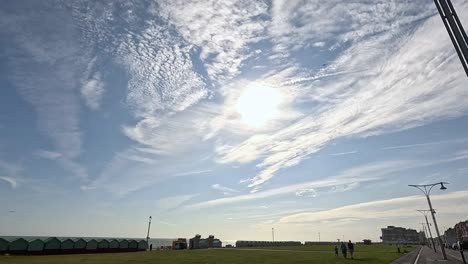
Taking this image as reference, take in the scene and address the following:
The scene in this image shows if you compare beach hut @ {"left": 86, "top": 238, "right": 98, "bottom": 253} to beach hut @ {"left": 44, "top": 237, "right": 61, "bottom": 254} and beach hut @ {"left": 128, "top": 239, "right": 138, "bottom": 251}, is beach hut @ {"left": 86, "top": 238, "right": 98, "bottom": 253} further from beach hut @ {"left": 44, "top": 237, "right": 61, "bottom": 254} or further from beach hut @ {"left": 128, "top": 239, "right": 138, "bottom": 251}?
beach hut @ {"left": 128, "top": 239, "right": 138, "bottom": 251}

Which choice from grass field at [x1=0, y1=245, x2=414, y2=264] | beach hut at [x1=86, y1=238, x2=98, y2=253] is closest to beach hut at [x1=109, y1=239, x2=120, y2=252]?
beach hut at [x1=86, y1=238, x2=98, y2=253]

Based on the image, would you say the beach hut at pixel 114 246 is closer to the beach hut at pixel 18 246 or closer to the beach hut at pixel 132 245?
the beach hut at pixel 132 245

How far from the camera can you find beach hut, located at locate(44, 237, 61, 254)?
4828 cm

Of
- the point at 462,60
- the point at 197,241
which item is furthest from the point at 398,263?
the point at 197,241

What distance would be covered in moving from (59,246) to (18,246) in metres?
6.22

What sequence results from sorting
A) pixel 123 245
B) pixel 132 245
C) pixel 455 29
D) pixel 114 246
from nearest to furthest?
pixel 455 29 → pixel 114 246 → pixel 123 245 → pixel 132 245

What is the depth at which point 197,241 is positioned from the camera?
270 ft

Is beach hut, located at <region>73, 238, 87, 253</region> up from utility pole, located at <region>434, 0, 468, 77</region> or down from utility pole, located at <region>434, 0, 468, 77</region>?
down

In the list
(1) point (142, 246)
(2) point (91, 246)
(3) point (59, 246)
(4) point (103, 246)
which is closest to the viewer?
(3) point (59, 246)

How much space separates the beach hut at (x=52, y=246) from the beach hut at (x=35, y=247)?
661 mm

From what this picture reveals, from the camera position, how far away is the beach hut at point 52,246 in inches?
1901

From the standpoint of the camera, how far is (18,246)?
148ft

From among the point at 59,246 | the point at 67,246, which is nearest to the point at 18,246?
the point at 59,246

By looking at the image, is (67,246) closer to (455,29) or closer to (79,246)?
(79,246)
